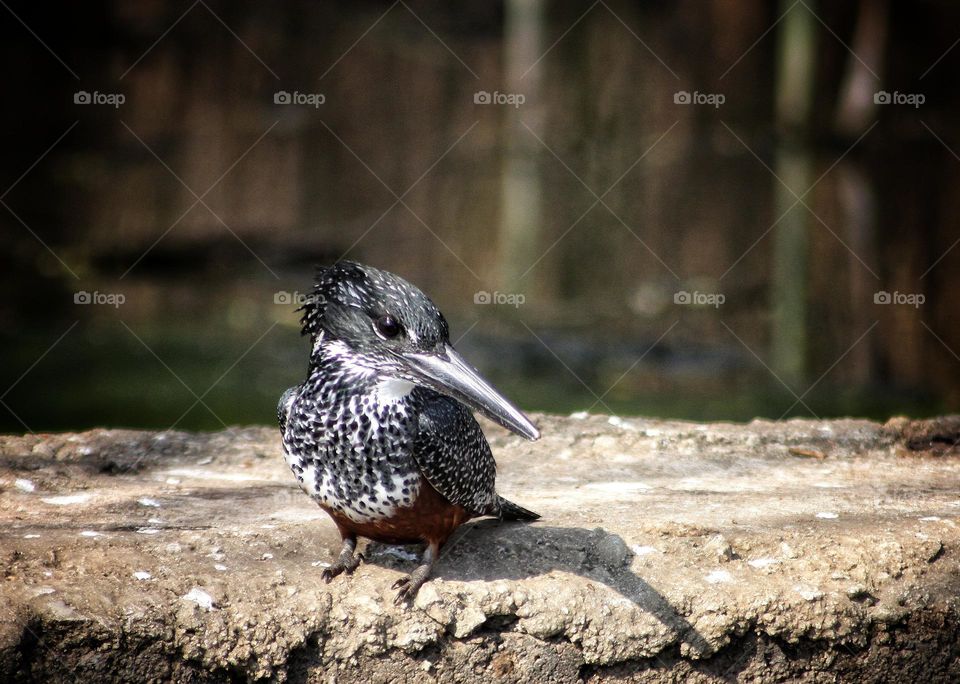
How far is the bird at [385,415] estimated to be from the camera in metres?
3.25

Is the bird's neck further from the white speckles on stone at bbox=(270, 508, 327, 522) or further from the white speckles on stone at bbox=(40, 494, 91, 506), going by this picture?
the white speckles on stone at bbox=(40, 494, 91, 506)

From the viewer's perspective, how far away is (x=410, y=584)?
11.2 ft

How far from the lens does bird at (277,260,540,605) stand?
10.7 feet

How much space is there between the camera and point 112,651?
124 inches

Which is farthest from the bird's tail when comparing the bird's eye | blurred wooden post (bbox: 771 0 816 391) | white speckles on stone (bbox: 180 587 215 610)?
blurred wooden post (bbox: 771 0 816 391)

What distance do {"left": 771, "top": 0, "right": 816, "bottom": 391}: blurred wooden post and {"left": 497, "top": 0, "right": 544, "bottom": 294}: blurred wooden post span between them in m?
1.85

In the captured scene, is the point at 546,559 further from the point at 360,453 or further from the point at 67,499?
the point at 67,499

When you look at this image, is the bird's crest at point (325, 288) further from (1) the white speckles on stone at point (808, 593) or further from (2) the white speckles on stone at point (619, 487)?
(1) the white speckles on stone at point (808, 593)

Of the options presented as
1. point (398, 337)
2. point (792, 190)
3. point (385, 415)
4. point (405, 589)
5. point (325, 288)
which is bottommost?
point (405, 589)

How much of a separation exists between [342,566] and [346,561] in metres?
0.02

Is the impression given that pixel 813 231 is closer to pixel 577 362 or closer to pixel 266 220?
pixel 577 362

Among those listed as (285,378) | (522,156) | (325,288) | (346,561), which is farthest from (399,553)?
(522,156)

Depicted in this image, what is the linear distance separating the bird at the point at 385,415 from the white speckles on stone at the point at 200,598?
377 mm

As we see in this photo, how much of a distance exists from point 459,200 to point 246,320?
2.23 meters
